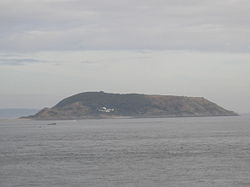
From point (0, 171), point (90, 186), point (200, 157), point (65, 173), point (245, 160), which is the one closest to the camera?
point (90, 186)

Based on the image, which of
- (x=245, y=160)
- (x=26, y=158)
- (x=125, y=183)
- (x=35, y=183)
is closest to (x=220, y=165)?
(x=245, y=160)

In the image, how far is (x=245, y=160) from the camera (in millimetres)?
58250

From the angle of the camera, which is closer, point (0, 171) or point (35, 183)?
point (35, 183)

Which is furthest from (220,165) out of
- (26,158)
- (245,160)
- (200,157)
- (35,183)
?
(26,158)

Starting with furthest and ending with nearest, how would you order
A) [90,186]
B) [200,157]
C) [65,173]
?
1. [200,157]
2. [65,173]
3. [90,186]

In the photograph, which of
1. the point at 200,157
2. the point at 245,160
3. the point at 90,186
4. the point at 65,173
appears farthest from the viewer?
the point at 200,157

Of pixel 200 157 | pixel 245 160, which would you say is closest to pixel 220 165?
pixel 245 160

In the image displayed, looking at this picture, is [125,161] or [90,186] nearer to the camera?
[90,186]

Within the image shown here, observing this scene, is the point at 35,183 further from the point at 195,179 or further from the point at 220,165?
the point at 220,165

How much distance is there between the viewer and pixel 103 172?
167 ft

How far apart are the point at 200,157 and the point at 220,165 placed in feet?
29.0

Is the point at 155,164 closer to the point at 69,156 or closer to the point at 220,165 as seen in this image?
the point at 220,165

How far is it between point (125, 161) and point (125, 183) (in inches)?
666

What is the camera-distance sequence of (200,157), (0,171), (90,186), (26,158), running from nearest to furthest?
(90,186)
(0,171)
(200,157)
(26,158)
